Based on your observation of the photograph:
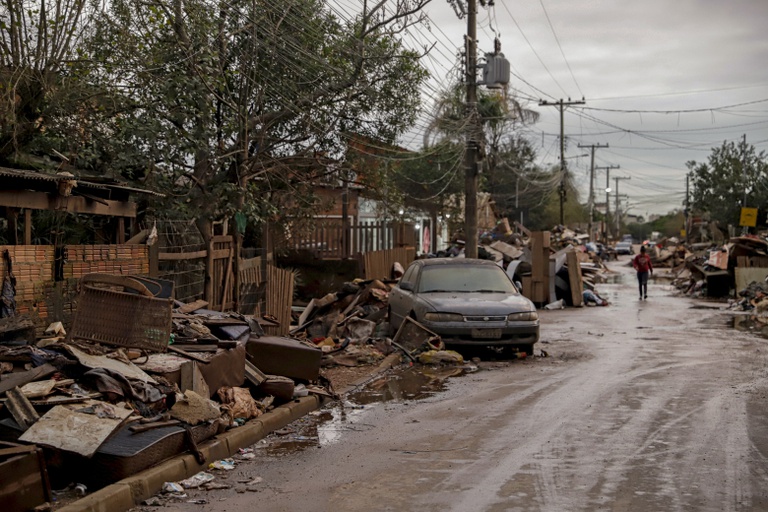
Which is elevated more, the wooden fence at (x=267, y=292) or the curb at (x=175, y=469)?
the wooden fence at (x=267, y=292)

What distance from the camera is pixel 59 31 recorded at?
13.3m

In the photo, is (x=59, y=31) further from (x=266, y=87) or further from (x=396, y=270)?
(x=396, y=270)

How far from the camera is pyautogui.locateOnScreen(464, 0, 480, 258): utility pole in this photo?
24.9m

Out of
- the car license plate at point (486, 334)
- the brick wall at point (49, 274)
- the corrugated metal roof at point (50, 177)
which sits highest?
the corrugated metal roof at point (50, 177)

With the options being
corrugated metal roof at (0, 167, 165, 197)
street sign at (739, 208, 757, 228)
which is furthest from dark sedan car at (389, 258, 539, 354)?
street sign at (739, 208, 757, 228)

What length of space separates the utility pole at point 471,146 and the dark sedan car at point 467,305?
7.70 m

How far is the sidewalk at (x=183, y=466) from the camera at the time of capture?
19.7 ft

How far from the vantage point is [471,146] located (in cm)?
2514

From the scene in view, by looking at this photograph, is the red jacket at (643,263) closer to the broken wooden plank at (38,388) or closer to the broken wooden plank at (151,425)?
the broken wooden plank at (151,425)

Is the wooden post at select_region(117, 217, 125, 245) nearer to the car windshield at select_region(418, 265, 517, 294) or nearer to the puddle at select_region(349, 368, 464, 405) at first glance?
the puddle at select_region(349, 368, 464, 405)

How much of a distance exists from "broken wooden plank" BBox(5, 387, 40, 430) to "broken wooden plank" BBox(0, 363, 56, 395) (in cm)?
17

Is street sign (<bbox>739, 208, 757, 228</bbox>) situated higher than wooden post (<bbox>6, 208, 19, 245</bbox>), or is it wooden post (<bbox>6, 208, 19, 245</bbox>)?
street sign (<bbox>739, 208, 757, 228</bbox>)

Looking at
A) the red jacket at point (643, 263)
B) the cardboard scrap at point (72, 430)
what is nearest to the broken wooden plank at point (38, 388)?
the cardboard scrap at point (72, 430)

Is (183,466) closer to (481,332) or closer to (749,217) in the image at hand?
(481,332)
